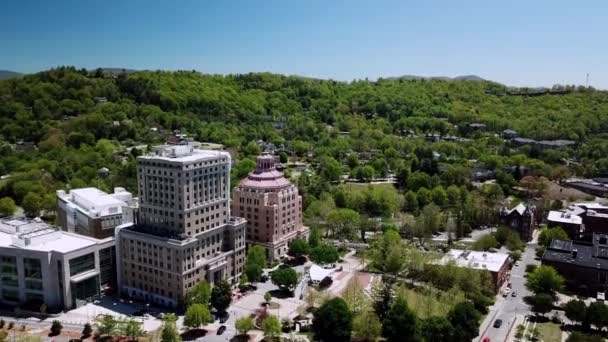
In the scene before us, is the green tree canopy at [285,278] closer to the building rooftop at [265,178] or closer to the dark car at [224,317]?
the dark car at [224,317]

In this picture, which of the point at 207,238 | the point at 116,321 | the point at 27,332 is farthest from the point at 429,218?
the point at 27,332

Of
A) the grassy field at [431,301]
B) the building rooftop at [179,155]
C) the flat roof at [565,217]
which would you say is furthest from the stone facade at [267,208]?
the flat roof at [565,217]

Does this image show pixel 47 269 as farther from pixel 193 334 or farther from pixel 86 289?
pixel 193 334

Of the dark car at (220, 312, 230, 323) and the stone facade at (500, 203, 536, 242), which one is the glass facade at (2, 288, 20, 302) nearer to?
the dark car at (220, 312, 230, 323)

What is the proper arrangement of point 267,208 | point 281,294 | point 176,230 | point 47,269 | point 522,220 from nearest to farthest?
point 47,269
point 176,230
point 281,294
point 267,208
point 522,220

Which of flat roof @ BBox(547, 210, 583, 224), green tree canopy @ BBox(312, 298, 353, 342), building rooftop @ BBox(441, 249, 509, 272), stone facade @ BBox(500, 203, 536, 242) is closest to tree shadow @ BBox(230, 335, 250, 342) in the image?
green tree canopy @ BBox(312, 298, 353, 342)

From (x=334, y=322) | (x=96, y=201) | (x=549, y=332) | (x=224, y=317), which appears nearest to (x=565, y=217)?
(x=549, y=332)

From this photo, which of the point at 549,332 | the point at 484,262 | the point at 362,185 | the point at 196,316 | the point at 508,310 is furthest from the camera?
the point at 362,185
